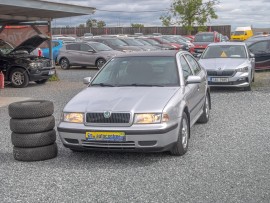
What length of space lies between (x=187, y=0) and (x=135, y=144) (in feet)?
152

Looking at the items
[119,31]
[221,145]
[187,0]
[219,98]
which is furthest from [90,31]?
[221,145]

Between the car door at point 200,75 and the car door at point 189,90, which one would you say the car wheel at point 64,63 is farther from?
the car door at point 189,90

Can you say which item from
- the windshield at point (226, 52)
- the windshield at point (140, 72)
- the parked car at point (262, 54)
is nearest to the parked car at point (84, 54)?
the parked car at point (262, 54)

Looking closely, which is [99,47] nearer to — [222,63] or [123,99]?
[222,63]

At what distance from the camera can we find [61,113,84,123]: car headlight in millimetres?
6492

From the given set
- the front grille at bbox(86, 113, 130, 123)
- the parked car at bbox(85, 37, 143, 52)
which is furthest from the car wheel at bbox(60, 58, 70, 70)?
the front grille at bbox(86, 113, 130, 123)

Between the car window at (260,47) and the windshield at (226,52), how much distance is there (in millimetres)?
4886

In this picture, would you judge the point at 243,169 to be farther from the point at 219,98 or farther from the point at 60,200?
the point at 219,98

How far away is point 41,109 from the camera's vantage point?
6.66m

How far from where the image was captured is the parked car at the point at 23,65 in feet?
54.4

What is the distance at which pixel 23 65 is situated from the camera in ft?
54.4

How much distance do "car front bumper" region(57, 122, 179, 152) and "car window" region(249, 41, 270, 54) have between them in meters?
14.4

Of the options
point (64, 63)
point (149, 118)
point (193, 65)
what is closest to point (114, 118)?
point (149, 118)

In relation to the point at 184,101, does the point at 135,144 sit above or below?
below
